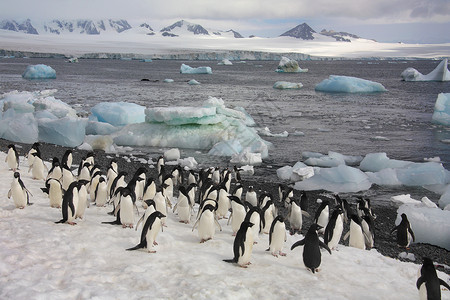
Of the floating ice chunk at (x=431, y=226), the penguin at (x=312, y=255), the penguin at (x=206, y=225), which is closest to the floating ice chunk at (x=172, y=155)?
the floating ice chunk at (x=431, y=226)

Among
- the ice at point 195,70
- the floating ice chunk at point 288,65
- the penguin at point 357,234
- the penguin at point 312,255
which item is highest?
the floating ice chunk at point 288,65

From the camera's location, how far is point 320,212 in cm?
793

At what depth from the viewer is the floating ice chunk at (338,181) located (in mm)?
11594

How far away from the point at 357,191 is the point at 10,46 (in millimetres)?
138577

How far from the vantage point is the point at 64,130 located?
15.6 metres

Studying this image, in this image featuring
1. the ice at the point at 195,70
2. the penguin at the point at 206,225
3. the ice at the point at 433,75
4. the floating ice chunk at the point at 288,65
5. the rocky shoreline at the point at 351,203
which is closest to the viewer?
the penguin at the point at 206,225

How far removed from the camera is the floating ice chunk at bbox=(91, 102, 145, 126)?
19188 millimetres

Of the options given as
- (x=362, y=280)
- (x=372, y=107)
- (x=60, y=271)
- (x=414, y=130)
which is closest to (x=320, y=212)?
(x=362, y=280)

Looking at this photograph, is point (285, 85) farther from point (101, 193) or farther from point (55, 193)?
point (55, 193)

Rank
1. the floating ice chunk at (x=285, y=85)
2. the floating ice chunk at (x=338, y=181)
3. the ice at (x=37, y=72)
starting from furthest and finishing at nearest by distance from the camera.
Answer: the ice at (x=37, y=72) → the floating ice chunk at (x=285, y=85) → the floating ice chunk at (x=338, y=181)

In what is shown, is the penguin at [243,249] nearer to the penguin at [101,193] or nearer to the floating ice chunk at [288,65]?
the penguin at [101,193]

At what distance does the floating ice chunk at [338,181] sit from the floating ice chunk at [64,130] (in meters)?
8.46

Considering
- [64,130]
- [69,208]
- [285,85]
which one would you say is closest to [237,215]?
[69,208]

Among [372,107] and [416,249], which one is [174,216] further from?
[372,107]
